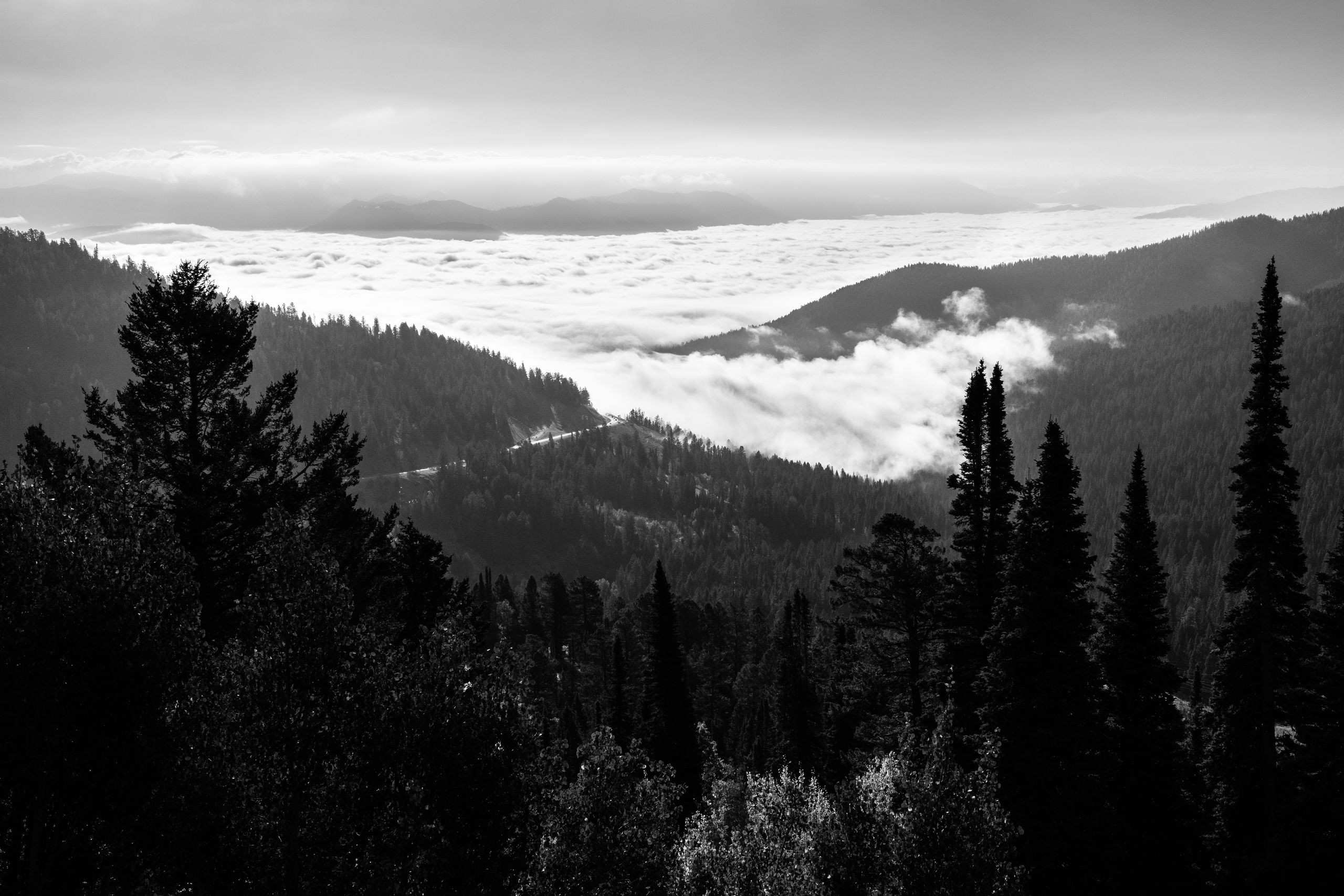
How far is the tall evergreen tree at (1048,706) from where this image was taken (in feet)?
83.8

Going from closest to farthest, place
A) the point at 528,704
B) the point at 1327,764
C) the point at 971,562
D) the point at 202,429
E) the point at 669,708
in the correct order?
the point at 528,704 < the point at 202,429 < the point at 1327,764 < the point at 971,562 < the point at 669,708

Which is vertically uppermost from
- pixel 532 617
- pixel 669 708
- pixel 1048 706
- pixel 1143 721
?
pixel 1048 706

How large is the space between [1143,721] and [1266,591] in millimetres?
6424

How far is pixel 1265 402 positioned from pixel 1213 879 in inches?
696

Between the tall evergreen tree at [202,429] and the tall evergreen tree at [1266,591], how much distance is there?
3068 centimetres

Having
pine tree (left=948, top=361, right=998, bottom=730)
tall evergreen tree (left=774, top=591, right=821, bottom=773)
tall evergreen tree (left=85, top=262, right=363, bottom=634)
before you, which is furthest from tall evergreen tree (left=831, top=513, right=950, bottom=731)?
tall evergreen tree (left=85, top=262, right=363, bottom=634)

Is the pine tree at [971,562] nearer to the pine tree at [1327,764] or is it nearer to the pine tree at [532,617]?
the pine tree at [1327,764]

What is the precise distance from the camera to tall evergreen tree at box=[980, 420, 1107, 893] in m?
25.5

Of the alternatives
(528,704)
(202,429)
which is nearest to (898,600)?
(528,704)

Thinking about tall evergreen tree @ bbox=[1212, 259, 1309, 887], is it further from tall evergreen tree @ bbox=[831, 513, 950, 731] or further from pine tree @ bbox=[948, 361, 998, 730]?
tall evergreen tree @ bbox=[831, 513, 950, 731]

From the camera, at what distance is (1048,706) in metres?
26.1

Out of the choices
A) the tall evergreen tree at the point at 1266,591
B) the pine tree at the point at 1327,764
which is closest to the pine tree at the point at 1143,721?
the tall evergreen tree at the point at 1266,591

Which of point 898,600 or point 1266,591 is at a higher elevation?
point 1266,591

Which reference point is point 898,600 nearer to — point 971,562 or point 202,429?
point 971,562
